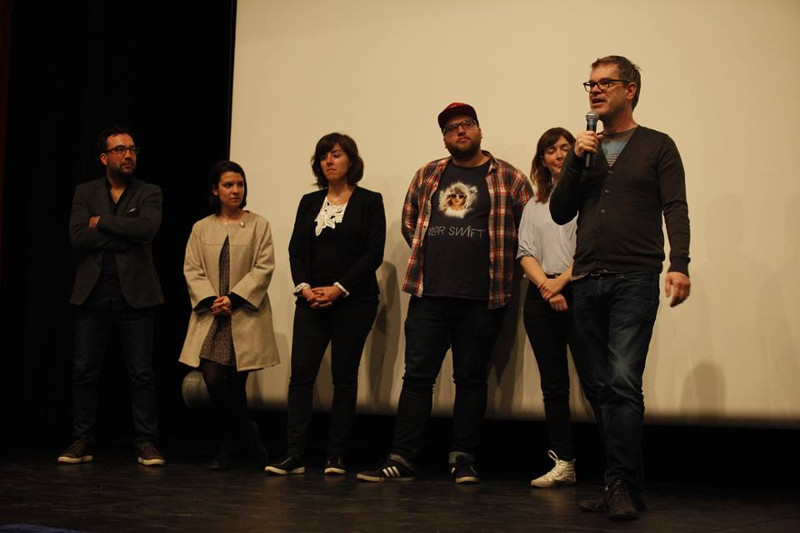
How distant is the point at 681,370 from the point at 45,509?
2.37 meters

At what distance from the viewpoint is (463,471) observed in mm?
3469

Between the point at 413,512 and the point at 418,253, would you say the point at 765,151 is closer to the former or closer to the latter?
the point at 418,253

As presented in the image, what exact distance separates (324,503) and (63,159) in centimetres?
282

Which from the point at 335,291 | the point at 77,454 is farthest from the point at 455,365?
the point at 77,454

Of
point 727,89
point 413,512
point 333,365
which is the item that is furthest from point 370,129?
point 413,512

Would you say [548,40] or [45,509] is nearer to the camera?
[45,509]

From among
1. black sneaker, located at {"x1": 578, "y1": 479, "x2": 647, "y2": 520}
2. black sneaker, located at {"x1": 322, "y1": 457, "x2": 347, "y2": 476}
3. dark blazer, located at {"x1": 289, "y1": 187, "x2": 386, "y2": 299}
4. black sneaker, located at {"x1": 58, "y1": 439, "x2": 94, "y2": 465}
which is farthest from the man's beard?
black sneaker, located at {"x1": 58, "y1": 439, "x2": 94, "y2": 465}

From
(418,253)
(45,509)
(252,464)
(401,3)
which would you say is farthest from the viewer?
(401,3)

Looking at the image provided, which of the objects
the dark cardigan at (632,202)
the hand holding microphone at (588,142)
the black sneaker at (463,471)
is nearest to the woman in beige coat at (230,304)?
the black sneaker at (463,471)

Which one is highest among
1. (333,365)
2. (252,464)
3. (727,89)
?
(727,89)

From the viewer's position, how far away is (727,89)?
12.0ft

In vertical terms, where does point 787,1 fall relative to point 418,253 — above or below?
above

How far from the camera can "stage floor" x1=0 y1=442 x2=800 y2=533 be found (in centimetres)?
254

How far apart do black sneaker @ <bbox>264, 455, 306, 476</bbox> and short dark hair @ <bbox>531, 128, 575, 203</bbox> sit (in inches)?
54.9
